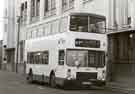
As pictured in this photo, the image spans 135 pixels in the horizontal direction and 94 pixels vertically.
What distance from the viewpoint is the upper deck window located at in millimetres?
20719

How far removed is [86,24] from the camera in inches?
826

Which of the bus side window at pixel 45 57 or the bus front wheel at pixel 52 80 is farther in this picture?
the bus side window at pixel 45 57

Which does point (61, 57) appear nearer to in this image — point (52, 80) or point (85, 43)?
point (85, 43)

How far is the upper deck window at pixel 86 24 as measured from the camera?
68.0ft

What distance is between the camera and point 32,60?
27.2 meters

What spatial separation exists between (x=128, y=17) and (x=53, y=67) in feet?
26.3

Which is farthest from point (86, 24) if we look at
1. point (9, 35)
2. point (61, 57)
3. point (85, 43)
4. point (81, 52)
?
point (9, 35)

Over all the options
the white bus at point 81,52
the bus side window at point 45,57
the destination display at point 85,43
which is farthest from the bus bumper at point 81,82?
the bus side window at point 45,57

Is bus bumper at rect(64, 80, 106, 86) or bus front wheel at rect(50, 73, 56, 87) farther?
bus front wheel at rect(50, 73, 56, 87)

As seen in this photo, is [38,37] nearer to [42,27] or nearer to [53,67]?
[42,27]

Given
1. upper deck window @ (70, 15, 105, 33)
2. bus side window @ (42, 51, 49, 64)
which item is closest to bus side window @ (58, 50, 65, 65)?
upper deck window @ (70, 15, 105, 33)

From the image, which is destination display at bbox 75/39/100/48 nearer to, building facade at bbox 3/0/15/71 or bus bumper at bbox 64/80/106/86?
bus bumper at bbox 64/80/106/86

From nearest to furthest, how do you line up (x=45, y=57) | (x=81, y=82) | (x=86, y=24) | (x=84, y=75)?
(x=81, y=82) → (x=84, y=75) → (x=86, y=24) → (x=45, y=57)

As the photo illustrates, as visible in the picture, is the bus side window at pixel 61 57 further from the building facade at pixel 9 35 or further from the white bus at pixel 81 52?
the building facade at pixel 9 35
